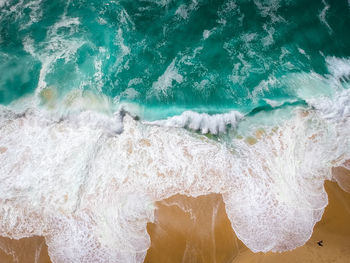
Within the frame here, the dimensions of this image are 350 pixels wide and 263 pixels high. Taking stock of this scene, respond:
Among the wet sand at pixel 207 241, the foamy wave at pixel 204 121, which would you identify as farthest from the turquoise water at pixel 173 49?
the wet sand at pixel 207 241

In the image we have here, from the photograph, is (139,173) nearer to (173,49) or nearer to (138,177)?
(138,177)

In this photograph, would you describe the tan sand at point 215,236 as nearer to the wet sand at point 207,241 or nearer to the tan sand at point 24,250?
the wet sand at point 207,241

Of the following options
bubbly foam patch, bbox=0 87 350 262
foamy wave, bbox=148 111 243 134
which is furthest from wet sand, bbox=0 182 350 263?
foamy wave, bbox=148 111 243 134

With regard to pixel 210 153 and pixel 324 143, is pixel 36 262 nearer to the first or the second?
pixel 210 153

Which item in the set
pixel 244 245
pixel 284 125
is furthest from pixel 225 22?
pixel 244 245

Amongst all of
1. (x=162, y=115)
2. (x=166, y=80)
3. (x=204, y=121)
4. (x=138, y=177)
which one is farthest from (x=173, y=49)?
(x=138, y=177)

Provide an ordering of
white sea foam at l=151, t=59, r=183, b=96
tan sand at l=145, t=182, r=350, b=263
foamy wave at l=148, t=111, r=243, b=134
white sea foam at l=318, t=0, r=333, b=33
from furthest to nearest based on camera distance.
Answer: white sea foam at l=318, t=0, r=333, b=33 → white sea foam at l=151, t=59, r=183, b=96 → foamy wave at l=148, t=111, r=243, b=134 → tan sand at l=145, t=182, r=350, b=263

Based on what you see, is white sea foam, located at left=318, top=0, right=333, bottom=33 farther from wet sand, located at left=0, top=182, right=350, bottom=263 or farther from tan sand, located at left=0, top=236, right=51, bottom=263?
tan sand, located at left=0, top=236, right=51, bottom=263
